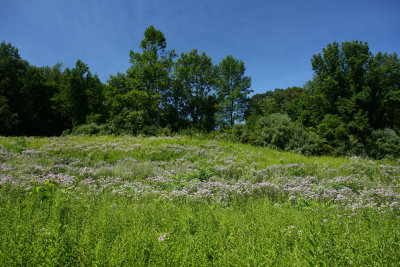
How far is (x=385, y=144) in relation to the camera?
17.2 m

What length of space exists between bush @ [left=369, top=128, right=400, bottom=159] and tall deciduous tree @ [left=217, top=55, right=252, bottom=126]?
17330 mm

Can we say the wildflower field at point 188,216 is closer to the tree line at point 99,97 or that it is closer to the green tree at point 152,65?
the green tree at point 152,65

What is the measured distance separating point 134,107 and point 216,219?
24.5 metres

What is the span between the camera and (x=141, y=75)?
2245cm

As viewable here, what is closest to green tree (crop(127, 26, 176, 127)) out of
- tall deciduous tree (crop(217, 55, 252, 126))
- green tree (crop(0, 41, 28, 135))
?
tall deciduous tree (crop(217, 55, 252, 126))

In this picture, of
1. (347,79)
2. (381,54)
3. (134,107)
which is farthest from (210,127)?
(381,54)

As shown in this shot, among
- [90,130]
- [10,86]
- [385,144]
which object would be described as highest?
[10,86]

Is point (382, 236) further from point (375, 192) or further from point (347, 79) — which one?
point (347, 79)

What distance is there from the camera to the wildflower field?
2.00m

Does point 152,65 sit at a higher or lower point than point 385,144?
higher

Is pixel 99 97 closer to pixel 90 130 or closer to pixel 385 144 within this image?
pixel 90 130

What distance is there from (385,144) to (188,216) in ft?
69.3

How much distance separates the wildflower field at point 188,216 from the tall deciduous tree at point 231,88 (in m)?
22.0

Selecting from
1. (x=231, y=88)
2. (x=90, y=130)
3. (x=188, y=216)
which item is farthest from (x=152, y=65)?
(x=188, y=216)
